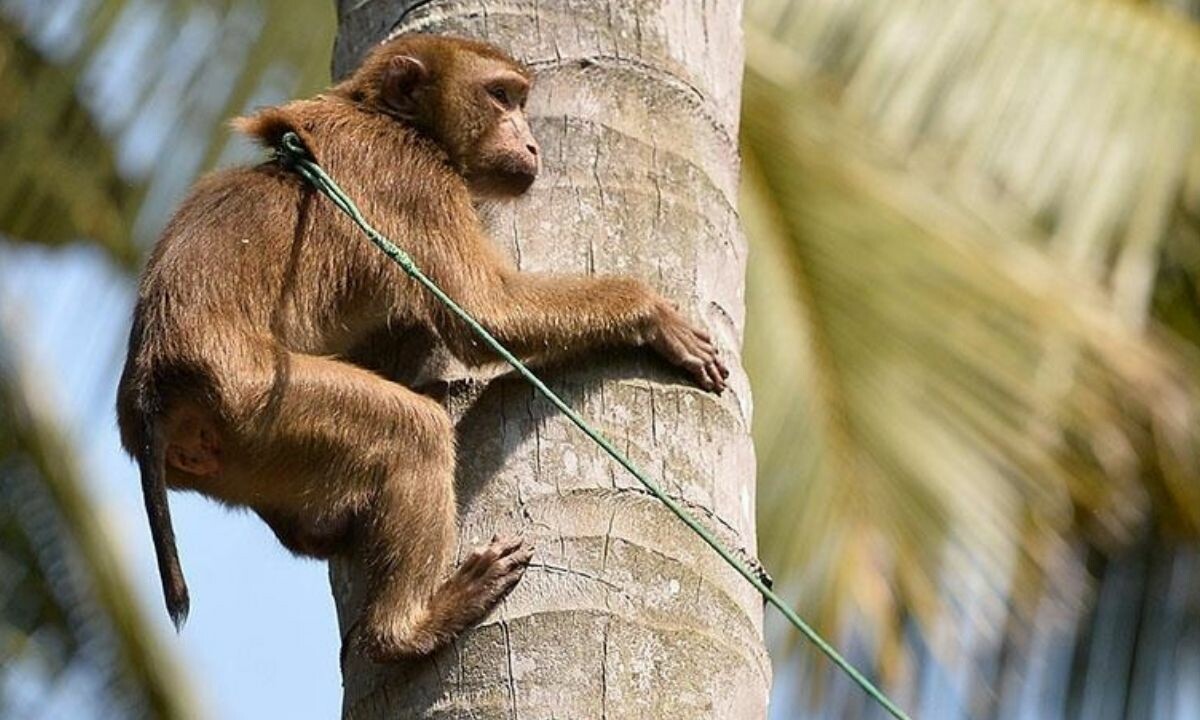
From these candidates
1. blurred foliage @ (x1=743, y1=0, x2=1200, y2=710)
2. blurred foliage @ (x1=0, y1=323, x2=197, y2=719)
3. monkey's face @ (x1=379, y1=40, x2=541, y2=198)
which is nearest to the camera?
monkey's face @ (x1=379, y1=40, x2=541, y2=198)

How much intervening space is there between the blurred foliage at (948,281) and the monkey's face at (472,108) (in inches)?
106

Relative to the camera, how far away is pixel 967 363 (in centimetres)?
805

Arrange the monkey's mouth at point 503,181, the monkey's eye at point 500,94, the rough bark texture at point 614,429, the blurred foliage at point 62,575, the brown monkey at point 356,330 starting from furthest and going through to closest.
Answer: the blurred foliage at point 62,575, the monkey's eye at point 500,94, the monkey's mouth at point 503,181, the brown monkey at point 356,330, the rough bark texture at point 614,429

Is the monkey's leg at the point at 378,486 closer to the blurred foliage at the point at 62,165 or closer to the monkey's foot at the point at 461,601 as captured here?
the monkey's foot at the point at 461,601

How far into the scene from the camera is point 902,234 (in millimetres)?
8133

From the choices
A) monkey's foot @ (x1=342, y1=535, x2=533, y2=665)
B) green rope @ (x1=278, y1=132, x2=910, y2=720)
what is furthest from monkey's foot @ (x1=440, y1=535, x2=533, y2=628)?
green rope @ (x1=278, y1=132, x2=910, y2=720)

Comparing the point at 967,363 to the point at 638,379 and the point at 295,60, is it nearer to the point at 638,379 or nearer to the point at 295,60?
the point at 295,60

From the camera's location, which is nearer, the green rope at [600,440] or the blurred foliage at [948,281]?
the green rope at [600,440]

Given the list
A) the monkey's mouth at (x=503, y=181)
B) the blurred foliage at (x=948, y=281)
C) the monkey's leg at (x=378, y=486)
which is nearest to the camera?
the monkey's leg at (x=378, y=486)

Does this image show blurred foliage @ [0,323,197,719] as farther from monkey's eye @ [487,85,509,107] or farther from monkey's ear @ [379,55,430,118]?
monkey's eye @ [487,85,509,107]

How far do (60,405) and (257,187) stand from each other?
4.28 m

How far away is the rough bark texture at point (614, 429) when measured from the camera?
432 cm

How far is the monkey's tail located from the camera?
4738 millimetres

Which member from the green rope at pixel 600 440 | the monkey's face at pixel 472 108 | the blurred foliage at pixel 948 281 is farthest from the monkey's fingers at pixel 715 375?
the blurred foliage at pixel 948 281
